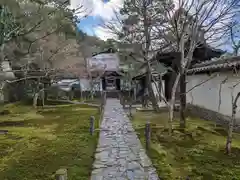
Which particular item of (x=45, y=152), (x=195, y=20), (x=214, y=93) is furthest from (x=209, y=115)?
(x=45, y=152)

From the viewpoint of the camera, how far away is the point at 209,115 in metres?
11.5

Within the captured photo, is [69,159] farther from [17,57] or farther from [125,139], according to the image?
[17,57]

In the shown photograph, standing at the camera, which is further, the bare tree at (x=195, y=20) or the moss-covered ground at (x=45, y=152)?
the bare tree at (x=195, y=20)

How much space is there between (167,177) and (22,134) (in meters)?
6.52

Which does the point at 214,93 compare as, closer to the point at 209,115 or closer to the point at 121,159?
the point at 209,115

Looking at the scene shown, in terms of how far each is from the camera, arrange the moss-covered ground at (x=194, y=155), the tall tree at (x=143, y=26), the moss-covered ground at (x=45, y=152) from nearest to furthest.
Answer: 1. the moss-covered ground at (x=194, y=155)
2. the moss-covered ground at (x=45, y=152)
3. the tall tree at (x=143, y=26)

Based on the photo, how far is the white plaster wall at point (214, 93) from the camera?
9181 millimetres

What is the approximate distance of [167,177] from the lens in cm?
489

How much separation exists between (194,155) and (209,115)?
19.4 feet

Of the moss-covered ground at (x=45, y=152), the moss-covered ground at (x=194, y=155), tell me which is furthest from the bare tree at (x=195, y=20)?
the moss-covered ground at (x=45, y=152)

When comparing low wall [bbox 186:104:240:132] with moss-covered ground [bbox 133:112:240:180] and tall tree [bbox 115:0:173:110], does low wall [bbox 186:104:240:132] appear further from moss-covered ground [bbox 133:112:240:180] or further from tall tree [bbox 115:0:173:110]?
tall tree [bbox 115:0:173:110]

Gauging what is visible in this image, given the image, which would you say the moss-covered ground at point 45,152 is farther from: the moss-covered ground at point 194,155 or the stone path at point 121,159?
the moss-covered ground at point 194,155

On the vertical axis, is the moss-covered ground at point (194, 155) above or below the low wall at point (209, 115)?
below

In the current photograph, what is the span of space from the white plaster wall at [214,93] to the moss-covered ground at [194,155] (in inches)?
52.0
